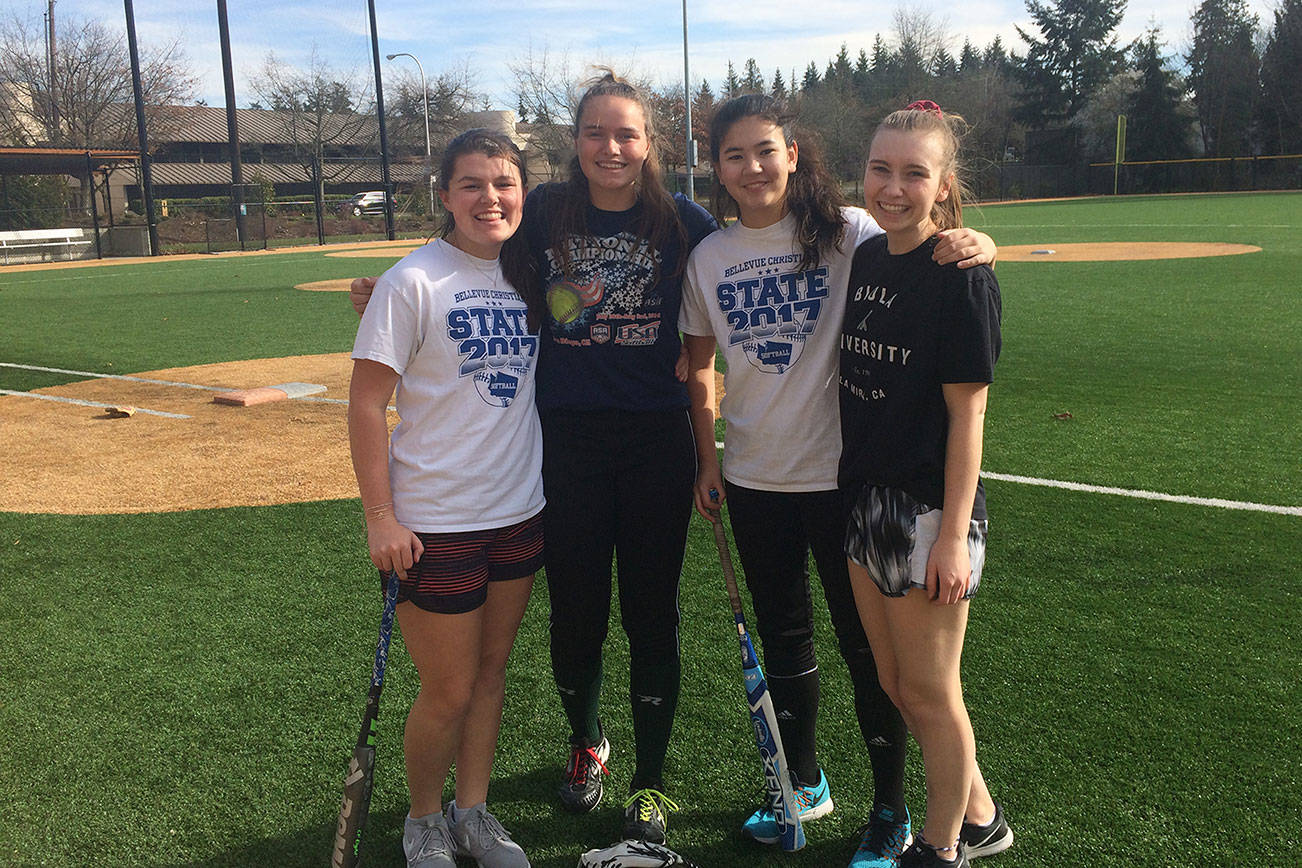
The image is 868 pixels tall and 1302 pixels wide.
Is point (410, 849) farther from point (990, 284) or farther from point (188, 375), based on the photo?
point (188, 375)

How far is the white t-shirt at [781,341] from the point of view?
2.50 metres

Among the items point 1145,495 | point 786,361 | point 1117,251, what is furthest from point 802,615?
point 1117,251

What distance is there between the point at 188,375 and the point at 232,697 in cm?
711

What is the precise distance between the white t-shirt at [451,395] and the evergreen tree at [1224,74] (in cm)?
6218

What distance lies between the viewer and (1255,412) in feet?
21.9

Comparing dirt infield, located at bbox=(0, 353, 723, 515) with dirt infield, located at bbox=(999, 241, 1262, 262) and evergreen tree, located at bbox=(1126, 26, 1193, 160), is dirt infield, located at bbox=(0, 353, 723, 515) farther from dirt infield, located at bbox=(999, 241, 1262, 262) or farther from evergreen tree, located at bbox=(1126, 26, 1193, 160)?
evergreen tree, located at bbox=(1126, 26, 1193, 160)

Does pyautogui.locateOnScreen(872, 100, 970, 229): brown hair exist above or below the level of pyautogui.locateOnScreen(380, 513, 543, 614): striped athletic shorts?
above

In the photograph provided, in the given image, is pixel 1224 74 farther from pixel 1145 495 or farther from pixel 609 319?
pixel 609 319

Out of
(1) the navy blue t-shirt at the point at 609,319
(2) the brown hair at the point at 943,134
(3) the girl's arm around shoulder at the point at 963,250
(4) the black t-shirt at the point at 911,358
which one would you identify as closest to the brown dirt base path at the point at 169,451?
(1) the navy blue t-shirt at the point at 609,319

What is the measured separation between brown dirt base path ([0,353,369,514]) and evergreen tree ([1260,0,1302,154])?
2310 inches

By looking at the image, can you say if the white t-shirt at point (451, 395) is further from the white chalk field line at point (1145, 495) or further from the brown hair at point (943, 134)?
the white chalk field line at point (1145, 495)

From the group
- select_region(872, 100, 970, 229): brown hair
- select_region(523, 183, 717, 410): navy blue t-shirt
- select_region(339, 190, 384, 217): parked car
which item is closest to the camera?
select_region(872, 100, 970, 229): brown hair

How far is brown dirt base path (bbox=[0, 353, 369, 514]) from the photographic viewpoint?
18.8ft

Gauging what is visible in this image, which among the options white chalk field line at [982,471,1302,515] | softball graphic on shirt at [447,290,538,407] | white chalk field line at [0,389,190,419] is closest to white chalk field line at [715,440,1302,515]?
white chalk field line at [982,471,1302,515]
